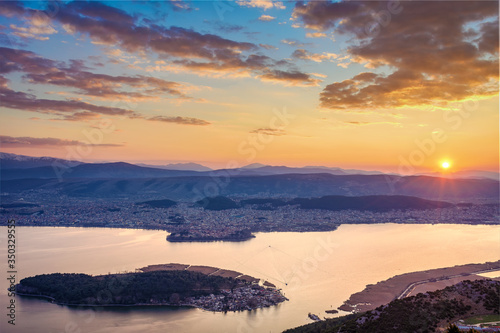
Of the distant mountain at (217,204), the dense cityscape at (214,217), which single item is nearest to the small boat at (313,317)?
the dense cityscape at (214,217)

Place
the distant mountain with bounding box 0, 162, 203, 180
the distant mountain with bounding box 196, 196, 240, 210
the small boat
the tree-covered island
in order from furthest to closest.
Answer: the distant mountain with bounding box 0, 162, 203, 180 → the distant mountain with bounding box 196, 196, 240, 210 → the tree-covered island → the small boat

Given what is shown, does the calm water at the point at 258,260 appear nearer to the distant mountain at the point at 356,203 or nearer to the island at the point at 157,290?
the island at the point at 157,290

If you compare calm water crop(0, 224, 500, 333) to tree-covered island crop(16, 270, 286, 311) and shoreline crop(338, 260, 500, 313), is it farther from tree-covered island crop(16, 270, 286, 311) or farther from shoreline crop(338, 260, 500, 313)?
shoreline crop(338, 260, 500, 313)

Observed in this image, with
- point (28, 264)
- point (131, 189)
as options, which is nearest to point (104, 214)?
point (28, 264)

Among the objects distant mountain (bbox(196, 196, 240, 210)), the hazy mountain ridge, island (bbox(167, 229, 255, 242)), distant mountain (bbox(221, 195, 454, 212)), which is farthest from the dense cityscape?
distant mountain (bbox(221, 195, 454, 212))

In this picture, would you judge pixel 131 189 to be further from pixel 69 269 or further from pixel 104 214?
pixel 69 269

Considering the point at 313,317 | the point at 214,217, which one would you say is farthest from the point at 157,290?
the point at 214,217
